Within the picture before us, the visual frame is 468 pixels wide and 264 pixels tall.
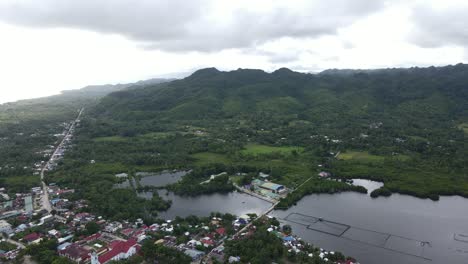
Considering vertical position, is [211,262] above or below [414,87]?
below

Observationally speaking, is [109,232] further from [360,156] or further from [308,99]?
[308,99]

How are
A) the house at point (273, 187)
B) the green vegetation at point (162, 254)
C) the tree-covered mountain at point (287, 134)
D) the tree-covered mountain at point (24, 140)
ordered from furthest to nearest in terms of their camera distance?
1. the tree-covered mountain at point (24, 140)
2. the tree-covered mountain at point (287, 134)
3. the house at point (273, 187)
4. the green vegetation at point (162, 254)

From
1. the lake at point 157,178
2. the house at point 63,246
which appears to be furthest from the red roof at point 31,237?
the lake at point 157,178

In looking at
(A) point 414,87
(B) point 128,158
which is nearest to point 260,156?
(B) point 128,158

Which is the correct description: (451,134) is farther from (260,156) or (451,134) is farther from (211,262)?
(211,262)

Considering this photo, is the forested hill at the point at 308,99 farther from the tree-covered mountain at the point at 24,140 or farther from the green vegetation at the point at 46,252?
the green vegetation at the point at 46,252

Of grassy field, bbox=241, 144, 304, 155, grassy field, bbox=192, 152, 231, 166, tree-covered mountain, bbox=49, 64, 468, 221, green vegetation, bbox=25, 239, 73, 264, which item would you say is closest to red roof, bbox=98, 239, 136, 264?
green vegetation, bbox=25, 239, 73, 264
